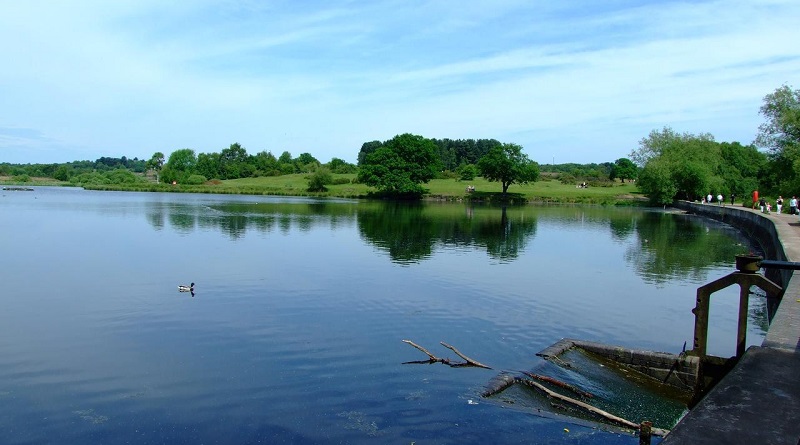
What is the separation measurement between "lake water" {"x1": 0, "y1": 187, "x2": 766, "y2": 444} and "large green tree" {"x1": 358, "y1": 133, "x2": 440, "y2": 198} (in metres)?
71.9

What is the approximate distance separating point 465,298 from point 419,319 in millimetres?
3991

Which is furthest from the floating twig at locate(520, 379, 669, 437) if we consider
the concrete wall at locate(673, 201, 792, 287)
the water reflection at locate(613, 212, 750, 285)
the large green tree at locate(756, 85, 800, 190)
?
the large green tree at locate(756, 85, 800, 190)

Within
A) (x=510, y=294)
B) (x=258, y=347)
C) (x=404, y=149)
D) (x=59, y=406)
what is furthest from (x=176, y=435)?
(x=404, y=149)

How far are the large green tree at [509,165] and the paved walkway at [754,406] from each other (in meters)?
108

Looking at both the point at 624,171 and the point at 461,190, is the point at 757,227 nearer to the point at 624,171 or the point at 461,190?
the point at 461,190

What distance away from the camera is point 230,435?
10805 mm

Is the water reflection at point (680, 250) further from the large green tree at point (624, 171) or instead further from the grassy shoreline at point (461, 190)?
the large green tree at point (624, 171)

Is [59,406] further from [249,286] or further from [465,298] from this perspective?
[465,298]

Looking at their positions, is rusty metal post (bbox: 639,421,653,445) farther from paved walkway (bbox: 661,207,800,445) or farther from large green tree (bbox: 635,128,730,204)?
large green tree (bbox: 635,128,730,204)

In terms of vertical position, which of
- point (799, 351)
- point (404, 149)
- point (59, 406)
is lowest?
point (59, 406)

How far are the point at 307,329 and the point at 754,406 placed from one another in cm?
1332

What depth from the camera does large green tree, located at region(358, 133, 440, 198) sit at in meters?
113

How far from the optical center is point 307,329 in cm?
1827

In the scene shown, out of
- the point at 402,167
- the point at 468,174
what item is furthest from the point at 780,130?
the point at 468,174
